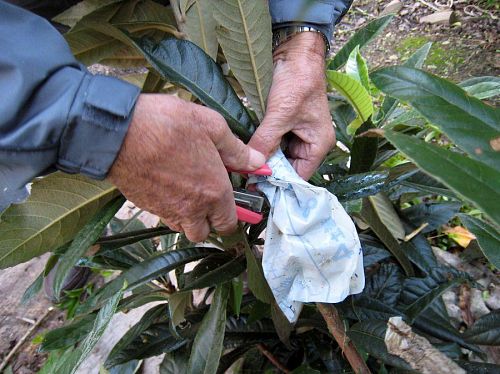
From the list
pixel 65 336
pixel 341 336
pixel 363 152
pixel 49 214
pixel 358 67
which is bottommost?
pixel 65 336

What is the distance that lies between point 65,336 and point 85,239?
0.33m

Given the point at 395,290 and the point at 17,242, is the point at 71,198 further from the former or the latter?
the point at 395,290

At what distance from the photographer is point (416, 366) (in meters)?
0.77

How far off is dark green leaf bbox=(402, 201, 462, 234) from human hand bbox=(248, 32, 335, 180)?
56 cm

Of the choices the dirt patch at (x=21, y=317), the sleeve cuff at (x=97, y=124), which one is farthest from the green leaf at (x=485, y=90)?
the dirt patch at (x=21, y=317)

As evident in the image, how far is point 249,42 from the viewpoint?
0.89 meters

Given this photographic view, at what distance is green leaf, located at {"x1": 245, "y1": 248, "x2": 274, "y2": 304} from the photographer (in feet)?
2.98

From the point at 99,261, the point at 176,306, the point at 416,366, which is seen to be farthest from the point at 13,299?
the point at 416,366

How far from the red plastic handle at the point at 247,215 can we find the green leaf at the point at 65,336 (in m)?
0.46

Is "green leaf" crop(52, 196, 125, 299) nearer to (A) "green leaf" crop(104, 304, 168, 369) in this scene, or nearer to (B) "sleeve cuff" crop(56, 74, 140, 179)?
(B) "sleeve cuff" crop(56, 74, 140, 179)

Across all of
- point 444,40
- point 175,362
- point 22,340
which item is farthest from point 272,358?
point 444,40

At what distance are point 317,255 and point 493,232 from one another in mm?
291

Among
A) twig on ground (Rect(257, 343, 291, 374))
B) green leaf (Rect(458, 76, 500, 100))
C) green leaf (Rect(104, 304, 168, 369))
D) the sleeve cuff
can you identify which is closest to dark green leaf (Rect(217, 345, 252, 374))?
twig on ground (Rect(257, 343, 291, 374))

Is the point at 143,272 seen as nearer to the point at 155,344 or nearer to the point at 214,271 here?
the point at 214,271
